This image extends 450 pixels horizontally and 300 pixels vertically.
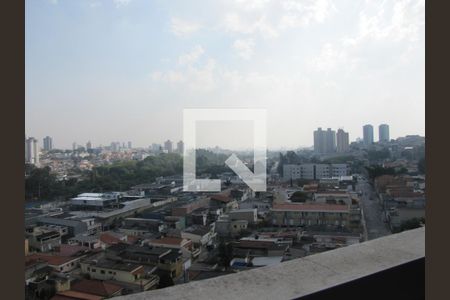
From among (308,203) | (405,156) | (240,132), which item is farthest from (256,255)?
(405,156)

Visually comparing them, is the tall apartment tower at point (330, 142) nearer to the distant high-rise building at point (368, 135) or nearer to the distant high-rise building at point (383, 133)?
the distant high-rise building at point (368, 135)

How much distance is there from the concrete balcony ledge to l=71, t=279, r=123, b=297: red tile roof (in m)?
2.87

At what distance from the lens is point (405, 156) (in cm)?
1048

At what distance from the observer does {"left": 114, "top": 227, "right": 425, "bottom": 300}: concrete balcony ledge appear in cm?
55

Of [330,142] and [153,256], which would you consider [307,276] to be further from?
[330,142]

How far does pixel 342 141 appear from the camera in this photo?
Result: 13102 millimetres

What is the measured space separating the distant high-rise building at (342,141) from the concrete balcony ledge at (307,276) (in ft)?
39.3

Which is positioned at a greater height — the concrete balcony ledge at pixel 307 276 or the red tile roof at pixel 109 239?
the concrete balcony ledge at pixel 307 276

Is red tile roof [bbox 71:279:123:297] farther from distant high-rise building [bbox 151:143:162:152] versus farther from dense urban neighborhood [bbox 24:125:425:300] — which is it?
distant high-rise building [bbox 151:143:162:152]

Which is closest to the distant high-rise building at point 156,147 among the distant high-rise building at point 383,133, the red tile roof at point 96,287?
the red tile roof at point 96,287

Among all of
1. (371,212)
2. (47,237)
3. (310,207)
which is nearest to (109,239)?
(47,237)

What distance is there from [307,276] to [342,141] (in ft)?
43.3

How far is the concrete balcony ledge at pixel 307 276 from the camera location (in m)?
0.55

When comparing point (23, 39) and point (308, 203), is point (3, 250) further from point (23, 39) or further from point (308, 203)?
point (308, 203)
